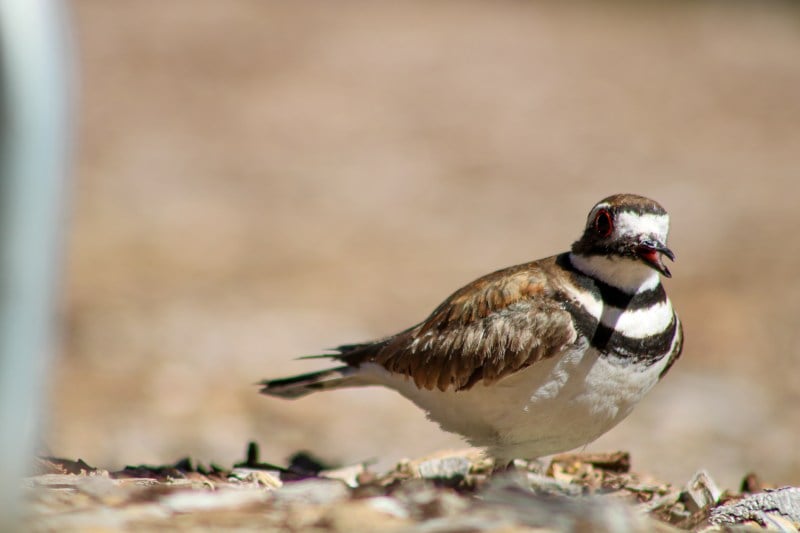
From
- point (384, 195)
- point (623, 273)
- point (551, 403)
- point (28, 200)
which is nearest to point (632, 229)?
point (623, 273)

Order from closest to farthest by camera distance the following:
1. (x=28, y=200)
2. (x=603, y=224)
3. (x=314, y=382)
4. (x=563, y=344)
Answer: (x=28, y=200) → (x=563, y=344) → (x=603, y=224) → (x=314, y=382)

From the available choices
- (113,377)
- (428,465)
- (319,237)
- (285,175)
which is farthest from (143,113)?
(428,465)

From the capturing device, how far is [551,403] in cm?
404

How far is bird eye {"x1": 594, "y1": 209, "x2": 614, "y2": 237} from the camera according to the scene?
4117mm

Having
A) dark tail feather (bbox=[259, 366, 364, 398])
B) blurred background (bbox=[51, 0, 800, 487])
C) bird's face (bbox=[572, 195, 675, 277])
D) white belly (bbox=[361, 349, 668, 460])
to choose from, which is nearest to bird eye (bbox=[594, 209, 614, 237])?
bird's face (bbox=[572, 195, 675, 277])

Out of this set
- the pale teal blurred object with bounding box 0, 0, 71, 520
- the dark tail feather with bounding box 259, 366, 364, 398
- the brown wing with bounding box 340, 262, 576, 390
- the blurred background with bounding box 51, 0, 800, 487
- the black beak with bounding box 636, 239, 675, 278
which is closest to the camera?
the pale teal blurred object with bounding box 0, 0, 71, 520

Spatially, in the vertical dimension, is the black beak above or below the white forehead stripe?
below

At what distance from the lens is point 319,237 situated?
39.1ft

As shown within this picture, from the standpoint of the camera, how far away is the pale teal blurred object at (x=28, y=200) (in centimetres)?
208

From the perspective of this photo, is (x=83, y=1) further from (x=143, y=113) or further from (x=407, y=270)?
(x=407, y=270)

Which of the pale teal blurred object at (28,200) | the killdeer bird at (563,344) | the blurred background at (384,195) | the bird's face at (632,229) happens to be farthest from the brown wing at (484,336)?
the pale teal blurred object at (28,200)

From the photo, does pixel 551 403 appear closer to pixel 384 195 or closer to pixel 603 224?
pixel 603 224

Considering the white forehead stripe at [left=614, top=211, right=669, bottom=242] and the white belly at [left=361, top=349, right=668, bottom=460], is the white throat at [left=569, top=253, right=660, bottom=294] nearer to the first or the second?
the white forehead stripe at [left=614, top=211, right=669, bottom=242]

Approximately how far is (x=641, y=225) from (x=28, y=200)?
8.17 feet
